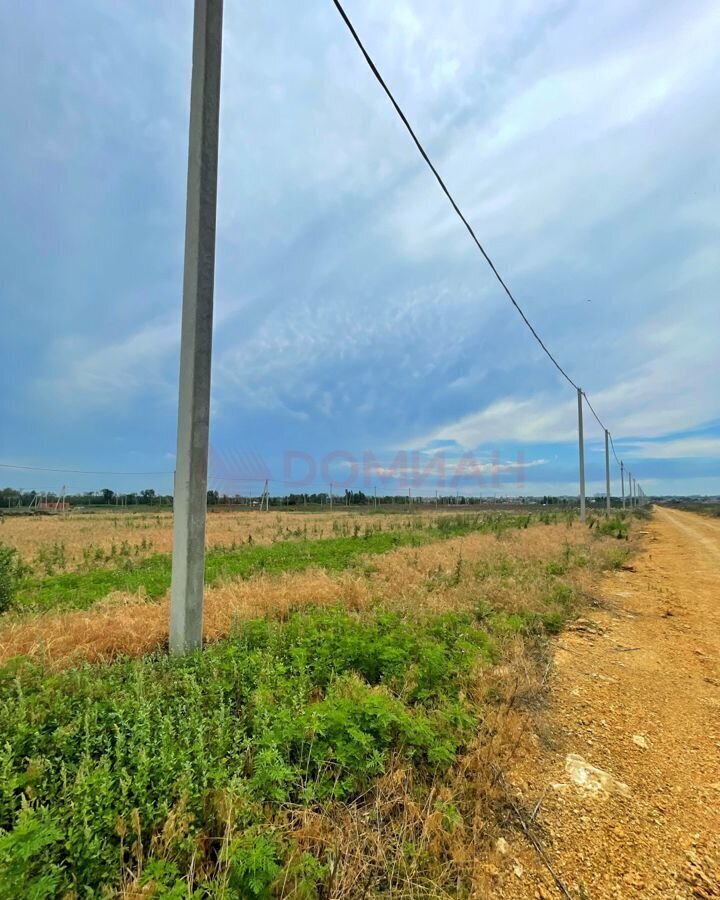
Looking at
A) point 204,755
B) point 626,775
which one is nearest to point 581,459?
point 626,775

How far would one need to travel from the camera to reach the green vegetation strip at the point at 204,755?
155 cm

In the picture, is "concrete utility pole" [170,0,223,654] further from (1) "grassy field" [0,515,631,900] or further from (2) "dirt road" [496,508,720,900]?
(2) "dirt road" [496,508,720,900]

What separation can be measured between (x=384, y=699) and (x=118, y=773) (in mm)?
1383

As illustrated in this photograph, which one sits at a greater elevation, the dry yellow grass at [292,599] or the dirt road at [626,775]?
the dry yellow grass at [292,599]

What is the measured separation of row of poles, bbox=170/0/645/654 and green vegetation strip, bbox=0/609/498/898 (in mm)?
489

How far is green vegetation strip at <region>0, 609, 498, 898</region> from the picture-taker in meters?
1.55

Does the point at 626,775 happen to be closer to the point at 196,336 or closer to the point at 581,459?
the point at 196,336

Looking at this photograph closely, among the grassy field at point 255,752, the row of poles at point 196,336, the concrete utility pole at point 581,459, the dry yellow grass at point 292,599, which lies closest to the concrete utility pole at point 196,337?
the row of poles at point 196,336

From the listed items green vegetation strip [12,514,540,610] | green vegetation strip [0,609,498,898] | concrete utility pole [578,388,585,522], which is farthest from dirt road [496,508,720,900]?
concrete utility pole [578,388,585,522]

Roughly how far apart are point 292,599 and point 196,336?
10.7 feet

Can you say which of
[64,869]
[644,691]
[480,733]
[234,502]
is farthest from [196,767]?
[234,502]

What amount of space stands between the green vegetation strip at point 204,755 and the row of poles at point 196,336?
489 mm

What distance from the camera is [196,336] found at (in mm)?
3445

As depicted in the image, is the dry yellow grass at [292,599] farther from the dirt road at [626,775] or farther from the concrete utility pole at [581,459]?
the concrete utility pole at [581,459]
